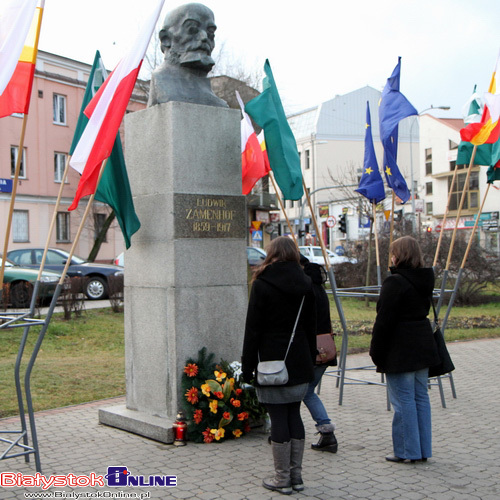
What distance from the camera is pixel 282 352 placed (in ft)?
16.6

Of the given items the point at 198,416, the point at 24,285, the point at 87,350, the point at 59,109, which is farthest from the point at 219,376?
the point at 59,109

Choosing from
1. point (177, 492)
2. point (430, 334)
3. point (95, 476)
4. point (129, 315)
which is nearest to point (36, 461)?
point (95, 476)

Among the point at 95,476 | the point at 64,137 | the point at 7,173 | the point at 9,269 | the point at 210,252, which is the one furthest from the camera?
the point at 64,137

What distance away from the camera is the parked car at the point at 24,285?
15281mm

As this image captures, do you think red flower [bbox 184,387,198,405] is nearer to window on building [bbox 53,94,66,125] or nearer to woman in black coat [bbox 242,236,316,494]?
woman in black coat [bbox 242,236,316,494]

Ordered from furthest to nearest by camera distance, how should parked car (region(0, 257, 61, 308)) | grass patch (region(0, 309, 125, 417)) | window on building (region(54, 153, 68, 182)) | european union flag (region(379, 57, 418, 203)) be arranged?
window on building (region(54, 153, 68, 182)), parked car (region(0, 257, 61, 308)), grass patch (region(0, 309, 125, 417)), european union flag (region(379, 57, 418, 203))

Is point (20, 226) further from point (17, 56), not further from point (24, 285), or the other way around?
point (17, 56)

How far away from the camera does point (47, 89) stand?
37.5 m

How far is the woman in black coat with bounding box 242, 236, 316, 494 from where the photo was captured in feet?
16.6

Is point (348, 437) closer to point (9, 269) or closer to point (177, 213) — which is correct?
point (177, 213)

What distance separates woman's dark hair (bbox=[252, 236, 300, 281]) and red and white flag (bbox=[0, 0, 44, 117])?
2016 mm

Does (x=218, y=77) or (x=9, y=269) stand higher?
(x=218, y=77)

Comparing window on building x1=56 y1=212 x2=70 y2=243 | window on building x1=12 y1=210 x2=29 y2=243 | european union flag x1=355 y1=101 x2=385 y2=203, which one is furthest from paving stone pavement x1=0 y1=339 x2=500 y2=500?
window on building x1=56 y1=212 x2=70 y2=243

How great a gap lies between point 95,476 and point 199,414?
3.89 feet
